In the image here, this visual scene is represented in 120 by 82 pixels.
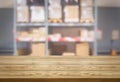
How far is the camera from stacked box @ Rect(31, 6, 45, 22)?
9.88 feet

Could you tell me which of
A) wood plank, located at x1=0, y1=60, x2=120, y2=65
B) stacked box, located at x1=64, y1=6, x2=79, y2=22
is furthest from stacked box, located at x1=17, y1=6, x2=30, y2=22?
wood plank, located at x1=0, y1=60, x2=120, y2=65

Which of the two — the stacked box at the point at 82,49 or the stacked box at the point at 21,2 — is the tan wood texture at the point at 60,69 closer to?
the stacked box at the point at 82,49

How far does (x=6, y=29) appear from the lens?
2953 millimetres

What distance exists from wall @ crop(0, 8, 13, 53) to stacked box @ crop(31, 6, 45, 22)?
1.04 feet

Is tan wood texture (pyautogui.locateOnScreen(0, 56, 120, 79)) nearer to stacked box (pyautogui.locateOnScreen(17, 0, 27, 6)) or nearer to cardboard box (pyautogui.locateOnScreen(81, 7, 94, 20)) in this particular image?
cardboard box (pyautogui.locateOnScreen(81, 7, 94, 20))

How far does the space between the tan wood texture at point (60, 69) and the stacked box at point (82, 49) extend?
33cm

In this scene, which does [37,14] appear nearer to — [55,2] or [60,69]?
[55,2]

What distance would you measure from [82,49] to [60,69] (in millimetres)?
578

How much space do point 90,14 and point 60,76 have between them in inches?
42.7

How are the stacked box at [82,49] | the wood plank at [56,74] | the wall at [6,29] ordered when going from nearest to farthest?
the wood plank at [56,74], the stacked box at [82,49], the wall at [6,29]

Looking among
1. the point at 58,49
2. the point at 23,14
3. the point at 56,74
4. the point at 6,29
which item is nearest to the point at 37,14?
the point at 23,14

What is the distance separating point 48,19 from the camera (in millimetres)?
3010

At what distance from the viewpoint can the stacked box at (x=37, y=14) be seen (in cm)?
301

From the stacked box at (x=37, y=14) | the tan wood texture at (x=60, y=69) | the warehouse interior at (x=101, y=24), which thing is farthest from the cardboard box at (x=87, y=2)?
the tan wood texture at (x=60, y=69)
